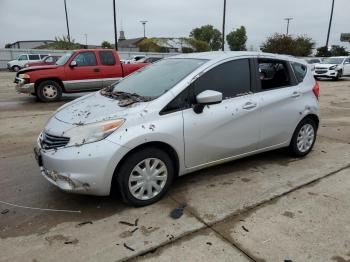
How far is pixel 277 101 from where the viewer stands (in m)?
4.64

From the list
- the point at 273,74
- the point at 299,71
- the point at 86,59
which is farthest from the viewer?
the point at 86,59

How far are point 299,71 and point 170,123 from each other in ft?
8.58

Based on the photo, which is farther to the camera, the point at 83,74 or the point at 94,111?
the point at 83,74

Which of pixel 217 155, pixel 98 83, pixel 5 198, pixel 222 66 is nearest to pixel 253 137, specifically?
pixel 217 155

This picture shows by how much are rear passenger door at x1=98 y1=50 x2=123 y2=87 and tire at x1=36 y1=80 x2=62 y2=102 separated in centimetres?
152

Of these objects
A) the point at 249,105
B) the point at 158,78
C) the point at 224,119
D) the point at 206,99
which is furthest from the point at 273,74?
the point at 158,78

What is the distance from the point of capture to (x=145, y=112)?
3547mm

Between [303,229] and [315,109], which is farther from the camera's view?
[315,109]

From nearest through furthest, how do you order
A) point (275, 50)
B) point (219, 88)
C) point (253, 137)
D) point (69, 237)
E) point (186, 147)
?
point (69, 237)
point (186, 147)
point (219, 88)
point (253, 137)
point (275, 50)

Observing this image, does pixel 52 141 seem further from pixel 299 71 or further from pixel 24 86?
pixel 24 86

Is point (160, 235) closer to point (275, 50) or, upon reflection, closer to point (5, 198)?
point (5, 198)

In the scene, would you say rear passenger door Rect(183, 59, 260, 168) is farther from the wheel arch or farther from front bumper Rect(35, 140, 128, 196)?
front bumper Rect(35, 140, 128, 196)

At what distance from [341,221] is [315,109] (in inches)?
87.9

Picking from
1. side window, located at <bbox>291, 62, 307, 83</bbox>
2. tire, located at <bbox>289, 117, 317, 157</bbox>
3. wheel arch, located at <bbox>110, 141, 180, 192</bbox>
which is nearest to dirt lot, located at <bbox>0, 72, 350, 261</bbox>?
tire, located at <bbox>289, 117, 317, 157</bbox>
